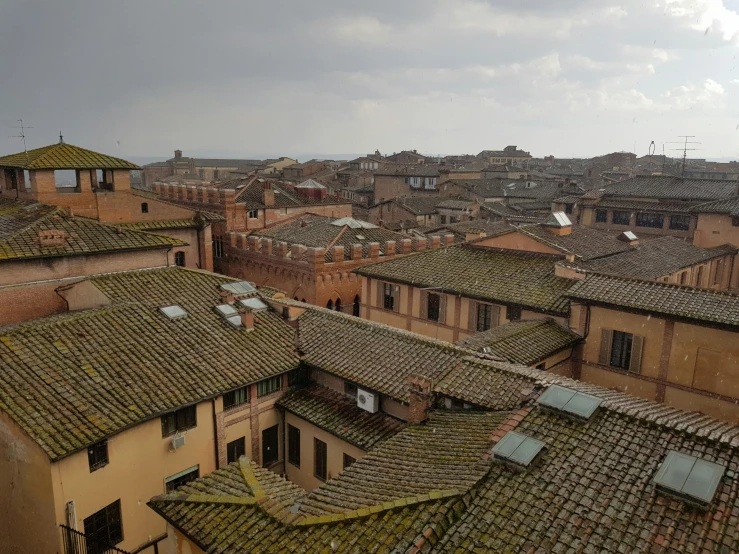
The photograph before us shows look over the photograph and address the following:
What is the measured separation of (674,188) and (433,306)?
36.7 meters

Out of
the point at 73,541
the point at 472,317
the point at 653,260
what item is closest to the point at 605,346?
the point at 472,317

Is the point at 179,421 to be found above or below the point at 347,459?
above

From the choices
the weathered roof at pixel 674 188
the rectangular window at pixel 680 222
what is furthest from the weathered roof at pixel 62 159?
the weathered roof at pixel 674 188

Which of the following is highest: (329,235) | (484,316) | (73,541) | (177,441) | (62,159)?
(62,159)

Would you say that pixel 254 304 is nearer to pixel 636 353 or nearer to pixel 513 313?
pixel 513 313

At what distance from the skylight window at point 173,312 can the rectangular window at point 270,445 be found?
217 inches

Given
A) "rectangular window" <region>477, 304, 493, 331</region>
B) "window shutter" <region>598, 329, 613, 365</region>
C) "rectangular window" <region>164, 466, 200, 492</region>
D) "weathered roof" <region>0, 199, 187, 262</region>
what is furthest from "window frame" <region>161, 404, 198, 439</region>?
"window shutter" <region>598, 329, 613, 365</region>

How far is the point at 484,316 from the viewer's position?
83.2 feet

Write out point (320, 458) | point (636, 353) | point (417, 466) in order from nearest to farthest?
point (417, 466) → point (320, 458) → point (636, 353)

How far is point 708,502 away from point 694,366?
11.7m

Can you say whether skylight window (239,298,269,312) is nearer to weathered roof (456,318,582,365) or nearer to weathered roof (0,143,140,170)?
weathered roof (456,318,582,365)

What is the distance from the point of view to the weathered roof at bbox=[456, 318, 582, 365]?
63.4 feet

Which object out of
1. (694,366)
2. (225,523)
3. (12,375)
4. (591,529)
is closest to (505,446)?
(591,529)

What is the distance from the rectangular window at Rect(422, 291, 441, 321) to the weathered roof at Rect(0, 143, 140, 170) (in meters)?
18.7
